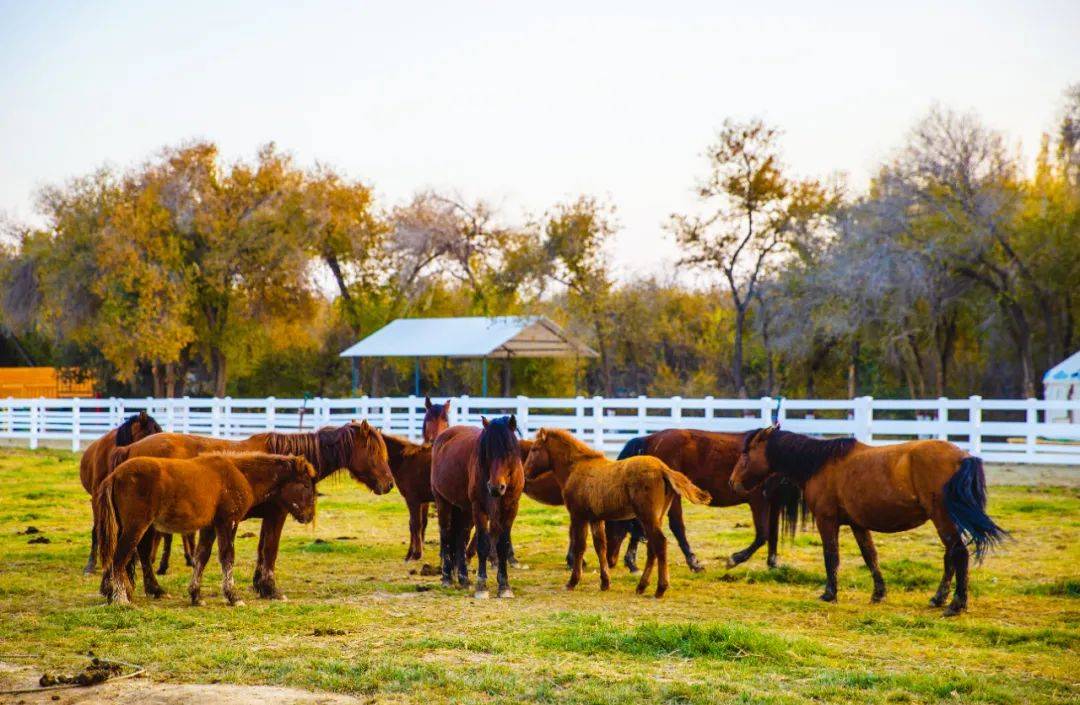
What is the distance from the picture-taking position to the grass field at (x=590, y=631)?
6.62 metres

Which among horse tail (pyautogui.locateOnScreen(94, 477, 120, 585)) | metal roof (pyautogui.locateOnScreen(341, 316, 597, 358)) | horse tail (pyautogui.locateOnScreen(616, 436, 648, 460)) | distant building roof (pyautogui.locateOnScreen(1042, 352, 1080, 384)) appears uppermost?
metal roof (pyautogui.locateOnScreen(341, 316, 597, 358))

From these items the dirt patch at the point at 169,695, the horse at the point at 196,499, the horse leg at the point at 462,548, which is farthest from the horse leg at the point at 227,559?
the dirt patch at the point at 169,695

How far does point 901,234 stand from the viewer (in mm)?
36250

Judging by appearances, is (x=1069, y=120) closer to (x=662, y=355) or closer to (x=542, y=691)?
(x=662, y=355)

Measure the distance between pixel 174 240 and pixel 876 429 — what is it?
29742mm

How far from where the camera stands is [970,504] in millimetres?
8883

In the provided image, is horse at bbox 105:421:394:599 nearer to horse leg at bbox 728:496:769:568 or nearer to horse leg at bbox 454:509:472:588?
horse leg at bbox 454:509:472:588

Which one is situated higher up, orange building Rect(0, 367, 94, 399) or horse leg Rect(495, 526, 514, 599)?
orange building Rect(0, 367, 94, 399)

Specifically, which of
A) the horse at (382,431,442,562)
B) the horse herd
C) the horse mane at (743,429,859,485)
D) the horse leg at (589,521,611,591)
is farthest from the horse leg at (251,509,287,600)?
the horse mane at (743,429,859,485)

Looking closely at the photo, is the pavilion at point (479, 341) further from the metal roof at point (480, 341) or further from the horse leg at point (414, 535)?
the horse leg at point (414, 535)

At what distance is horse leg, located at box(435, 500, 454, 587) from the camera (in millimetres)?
10703

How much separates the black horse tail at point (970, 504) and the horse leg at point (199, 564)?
5.61 m

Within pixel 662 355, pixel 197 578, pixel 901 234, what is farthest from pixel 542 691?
pixel 662 355

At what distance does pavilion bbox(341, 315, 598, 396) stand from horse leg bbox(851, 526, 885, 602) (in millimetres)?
26137
